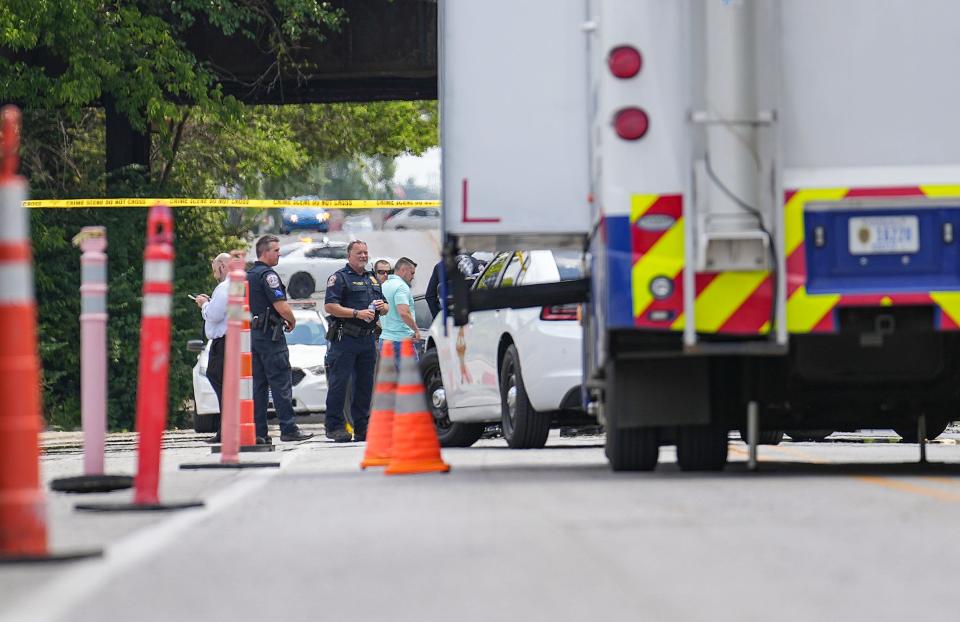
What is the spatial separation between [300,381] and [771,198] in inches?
557

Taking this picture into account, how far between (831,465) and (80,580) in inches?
267

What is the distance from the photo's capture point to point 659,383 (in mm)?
10383

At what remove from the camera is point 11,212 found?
20.6 ft

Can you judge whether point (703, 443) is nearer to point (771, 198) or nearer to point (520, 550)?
point (771, 198)

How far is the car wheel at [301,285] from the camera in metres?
40.1

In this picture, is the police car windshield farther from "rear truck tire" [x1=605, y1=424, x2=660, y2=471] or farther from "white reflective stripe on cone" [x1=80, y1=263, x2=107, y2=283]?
"white reflective stripe on cone" [x1=80, y1=263, x2=107, y2=283]

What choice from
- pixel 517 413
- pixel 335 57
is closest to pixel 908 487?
pixel 517 413

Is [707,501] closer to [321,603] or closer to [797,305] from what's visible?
[797,305]

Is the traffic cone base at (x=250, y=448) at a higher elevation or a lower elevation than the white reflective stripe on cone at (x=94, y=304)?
lower

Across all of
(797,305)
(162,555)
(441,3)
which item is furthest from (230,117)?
(162,555)

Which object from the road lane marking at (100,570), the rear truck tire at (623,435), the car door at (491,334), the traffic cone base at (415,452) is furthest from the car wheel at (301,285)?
the road lane marking at (100,570)

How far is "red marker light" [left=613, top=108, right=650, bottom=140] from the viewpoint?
987cm

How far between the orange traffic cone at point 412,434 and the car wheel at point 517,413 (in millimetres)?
2713

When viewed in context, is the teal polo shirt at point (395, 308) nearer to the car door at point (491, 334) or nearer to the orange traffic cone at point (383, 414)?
the car door at point (491, 334)
